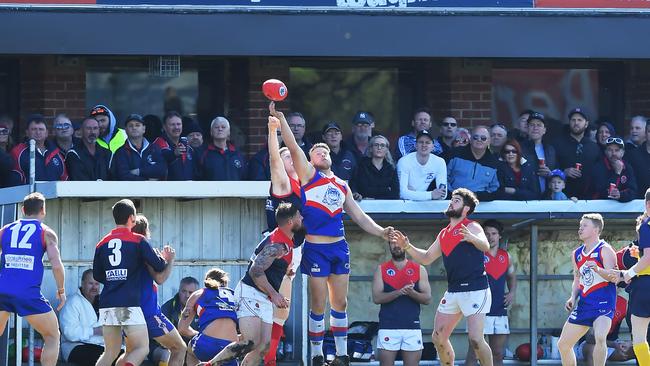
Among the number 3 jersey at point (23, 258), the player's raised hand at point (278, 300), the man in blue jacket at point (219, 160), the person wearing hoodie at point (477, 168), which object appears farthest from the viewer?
the person wearing hoodie at point (477, 168)

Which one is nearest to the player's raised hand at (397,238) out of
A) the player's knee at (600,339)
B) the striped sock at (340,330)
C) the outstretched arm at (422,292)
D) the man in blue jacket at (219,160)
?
the striped sock at (340,330)

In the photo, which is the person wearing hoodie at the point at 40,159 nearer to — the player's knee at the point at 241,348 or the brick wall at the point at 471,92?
the player's knee at the point at 241,348

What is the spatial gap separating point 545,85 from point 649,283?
5609 mm

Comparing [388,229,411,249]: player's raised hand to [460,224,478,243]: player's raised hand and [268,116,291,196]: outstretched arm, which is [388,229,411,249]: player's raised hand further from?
[268,116,291,196]: outstretched arm

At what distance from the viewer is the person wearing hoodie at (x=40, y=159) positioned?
16.6 meters

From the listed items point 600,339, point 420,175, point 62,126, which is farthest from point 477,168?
point 62,126

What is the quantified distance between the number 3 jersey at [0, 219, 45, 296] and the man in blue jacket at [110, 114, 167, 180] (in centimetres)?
199

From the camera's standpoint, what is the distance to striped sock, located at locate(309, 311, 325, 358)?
49.4 ft

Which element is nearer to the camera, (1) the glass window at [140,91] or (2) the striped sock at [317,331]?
(2) the striped sock at [317,331]

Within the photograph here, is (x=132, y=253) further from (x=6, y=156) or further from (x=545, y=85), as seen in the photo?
(x=545, y=85)

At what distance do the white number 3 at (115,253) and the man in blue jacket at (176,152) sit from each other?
2555 millimetres

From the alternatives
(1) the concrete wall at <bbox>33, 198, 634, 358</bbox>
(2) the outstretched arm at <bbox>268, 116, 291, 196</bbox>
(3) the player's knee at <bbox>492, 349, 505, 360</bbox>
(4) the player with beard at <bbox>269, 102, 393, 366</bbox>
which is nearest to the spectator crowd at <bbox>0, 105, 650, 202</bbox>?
(1) the concrete wall at <bbox>33, 198, 634, 358</bbox>

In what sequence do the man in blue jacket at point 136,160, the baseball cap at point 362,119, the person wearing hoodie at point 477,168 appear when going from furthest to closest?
the baseball cap at point 362,119 < the person wearing hoodie at point 477,168 < the man in blue jacket at point 136,160

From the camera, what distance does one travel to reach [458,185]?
57.7 ft
